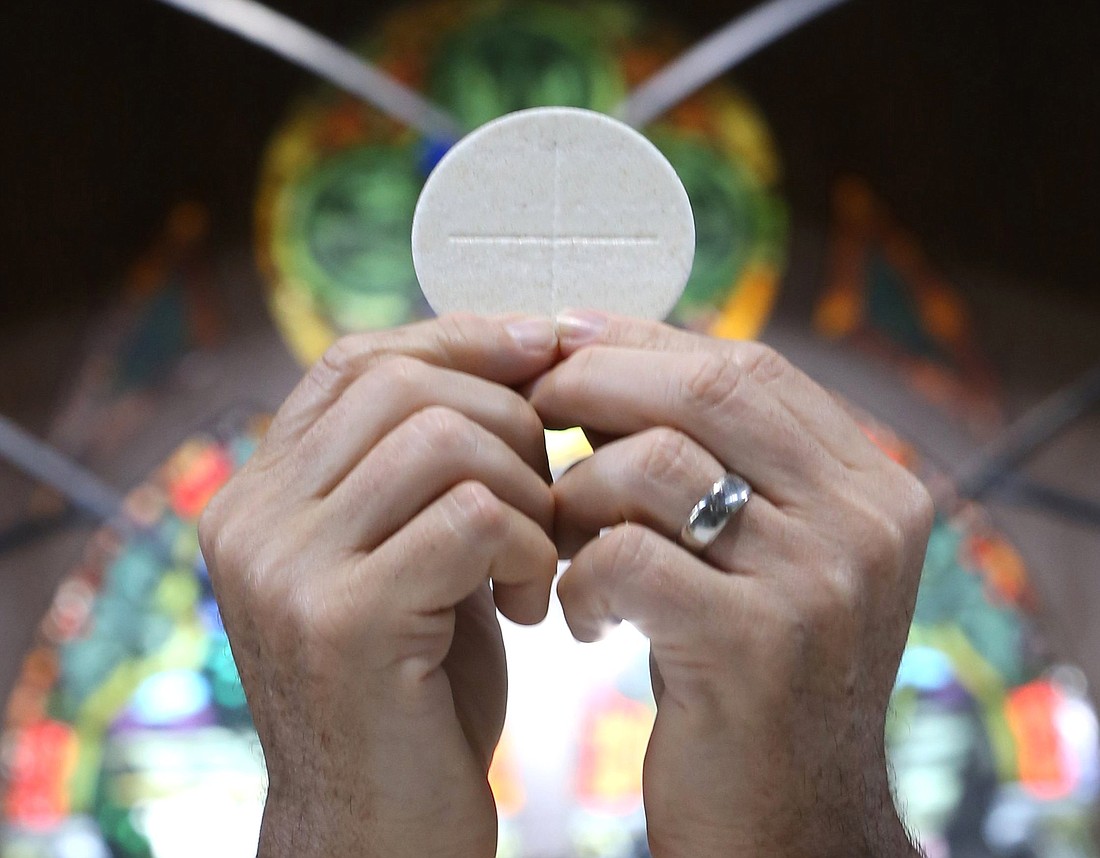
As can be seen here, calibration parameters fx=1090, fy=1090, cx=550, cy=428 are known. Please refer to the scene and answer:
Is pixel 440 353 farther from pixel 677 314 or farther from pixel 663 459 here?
pixel 677 314

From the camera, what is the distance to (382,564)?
73cm

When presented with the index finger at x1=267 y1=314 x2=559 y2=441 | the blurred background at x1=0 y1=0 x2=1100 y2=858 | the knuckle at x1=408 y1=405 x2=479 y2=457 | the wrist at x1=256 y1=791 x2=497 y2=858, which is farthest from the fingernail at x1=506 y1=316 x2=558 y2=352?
the blurred background at x1=0 y1=0 x2=1100 y2=858

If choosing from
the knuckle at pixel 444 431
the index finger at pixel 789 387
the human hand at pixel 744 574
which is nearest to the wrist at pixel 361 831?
the human hand at pixel 744 574

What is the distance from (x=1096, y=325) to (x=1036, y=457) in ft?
1.42

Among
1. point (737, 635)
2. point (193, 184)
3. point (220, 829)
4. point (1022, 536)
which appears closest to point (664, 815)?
point (737, 635)

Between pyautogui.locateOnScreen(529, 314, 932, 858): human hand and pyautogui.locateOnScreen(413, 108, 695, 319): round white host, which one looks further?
pyautogui.locateOnScreen(413, 108, 695, 319): round white host

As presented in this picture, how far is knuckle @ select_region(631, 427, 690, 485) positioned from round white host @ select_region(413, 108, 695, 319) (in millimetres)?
221

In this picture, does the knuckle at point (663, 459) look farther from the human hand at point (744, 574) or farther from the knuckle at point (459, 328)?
the knuckle at point (459, 328)

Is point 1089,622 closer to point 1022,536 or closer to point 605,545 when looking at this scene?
point 1022,536

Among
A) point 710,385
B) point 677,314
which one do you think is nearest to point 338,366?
point 710,385

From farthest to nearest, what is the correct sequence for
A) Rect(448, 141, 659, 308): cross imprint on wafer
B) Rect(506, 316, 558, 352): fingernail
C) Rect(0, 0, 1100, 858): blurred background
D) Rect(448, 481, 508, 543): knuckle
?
Rect(0, 0, 1100, 858): blurred background < Rect(448, 141, 659, 308): cross imprint on wafer < Rect(506, 316, 558, 352): fingernail < Rect(448, 481, 508, 543): knuckle

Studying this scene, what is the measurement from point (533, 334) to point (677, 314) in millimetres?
2404

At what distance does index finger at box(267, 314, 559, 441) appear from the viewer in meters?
0.81

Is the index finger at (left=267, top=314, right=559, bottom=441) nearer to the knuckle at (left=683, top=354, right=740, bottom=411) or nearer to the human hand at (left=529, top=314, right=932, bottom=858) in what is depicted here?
the human hand at (left=529, top=314, right=932, bottom=858)
